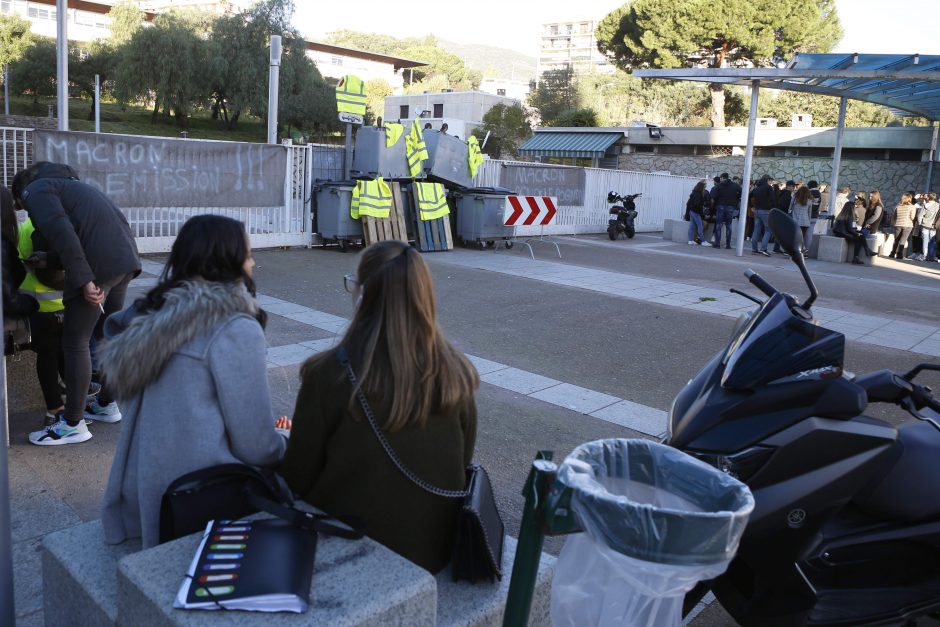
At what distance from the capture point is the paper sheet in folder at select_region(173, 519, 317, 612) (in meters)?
1.82

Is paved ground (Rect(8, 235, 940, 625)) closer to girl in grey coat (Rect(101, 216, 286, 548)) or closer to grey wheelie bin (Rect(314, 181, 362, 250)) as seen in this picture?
grey wheelie bin (Rect(314, 181, 362, 250))

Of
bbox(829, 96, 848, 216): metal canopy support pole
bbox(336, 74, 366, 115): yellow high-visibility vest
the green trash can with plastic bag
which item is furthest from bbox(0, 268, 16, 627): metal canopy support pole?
bbox(829, 96, 848, 216): metal canopy support pole

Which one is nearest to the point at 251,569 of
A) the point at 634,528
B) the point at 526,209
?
the point at 634,528

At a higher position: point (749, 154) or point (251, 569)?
point (749, 154)

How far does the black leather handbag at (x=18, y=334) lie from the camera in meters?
4.70

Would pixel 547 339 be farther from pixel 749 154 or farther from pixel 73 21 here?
pixel 73 21

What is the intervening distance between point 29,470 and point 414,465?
304cm

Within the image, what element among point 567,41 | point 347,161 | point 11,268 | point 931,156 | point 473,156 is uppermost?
point 567,41

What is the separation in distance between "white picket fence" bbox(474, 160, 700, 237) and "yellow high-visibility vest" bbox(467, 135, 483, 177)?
54 cm

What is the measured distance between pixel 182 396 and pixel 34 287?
2892 millimetres

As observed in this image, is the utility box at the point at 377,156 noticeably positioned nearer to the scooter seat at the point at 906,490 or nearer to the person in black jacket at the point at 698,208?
the person in black jacket at the point at 698,208

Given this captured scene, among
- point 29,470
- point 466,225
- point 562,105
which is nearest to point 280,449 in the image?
point 29,470

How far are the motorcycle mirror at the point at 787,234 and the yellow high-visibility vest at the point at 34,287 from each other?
160 inches

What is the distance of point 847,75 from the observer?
1384 cm
